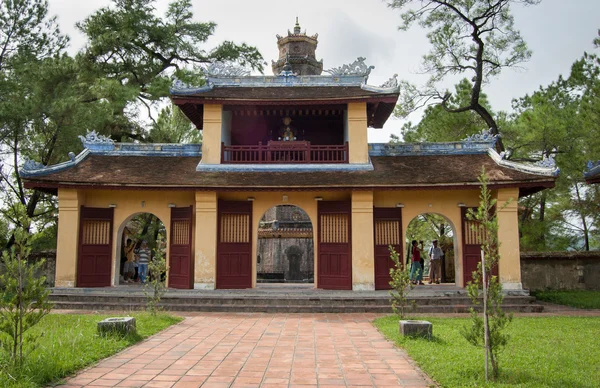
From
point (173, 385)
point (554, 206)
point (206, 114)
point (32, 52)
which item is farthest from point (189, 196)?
point (554, 206)

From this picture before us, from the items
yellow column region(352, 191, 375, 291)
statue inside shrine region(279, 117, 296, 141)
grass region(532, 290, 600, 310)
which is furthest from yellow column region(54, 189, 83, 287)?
grass region(532, 290, 600, 310)

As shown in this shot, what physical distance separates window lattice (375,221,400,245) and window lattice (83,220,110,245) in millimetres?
7528

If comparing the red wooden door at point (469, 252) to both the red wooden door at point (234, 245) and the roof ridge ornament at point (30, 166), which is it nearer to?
the red wooden door at point (234, 245)

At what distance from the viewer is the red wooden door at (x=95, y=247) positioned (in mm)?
13711

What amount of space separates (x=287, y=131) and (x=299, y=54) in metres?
7.35

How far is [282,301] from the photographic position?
11.9 m

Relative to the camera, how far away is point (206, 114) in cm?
1502

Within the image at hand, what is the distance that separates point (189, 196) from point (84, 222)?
9.60 ft

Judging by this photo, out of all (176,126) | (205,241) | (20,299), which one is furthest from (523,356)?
(176,126)

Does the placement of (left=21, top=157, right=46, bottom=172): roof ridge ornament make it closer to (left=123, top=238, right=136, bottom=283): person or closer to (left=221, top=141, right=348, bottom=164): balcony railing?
(left=221, top=141, right=348, bottom=164): balcony railing

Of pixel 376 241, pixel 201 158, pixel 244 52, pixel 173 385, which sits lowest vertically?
pixel 173 385

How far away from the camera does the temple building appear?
13.4m

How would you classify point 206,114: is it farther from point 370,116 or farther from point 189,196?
point 370,116

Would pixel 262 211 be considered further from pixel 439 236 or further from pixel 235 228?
pixel 439 236
